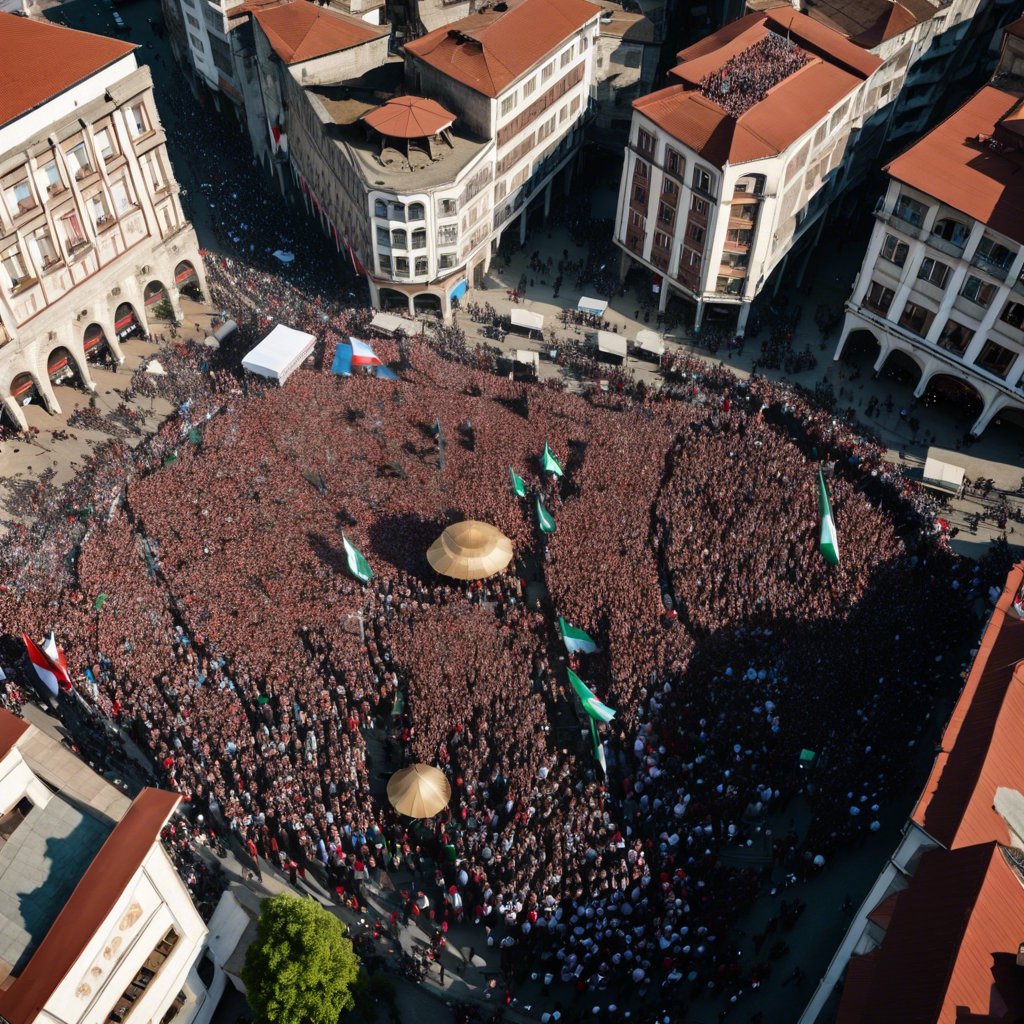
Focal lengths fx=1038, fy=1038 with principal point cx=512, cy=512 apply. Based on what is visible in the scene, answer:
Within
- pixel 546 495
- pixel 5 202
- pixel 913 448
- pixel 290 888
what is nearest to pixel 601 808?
pixel 290 888

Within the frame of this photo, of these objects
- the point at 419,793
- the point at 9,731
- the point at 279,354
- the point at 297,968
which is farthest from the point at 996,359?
the point at 9,731

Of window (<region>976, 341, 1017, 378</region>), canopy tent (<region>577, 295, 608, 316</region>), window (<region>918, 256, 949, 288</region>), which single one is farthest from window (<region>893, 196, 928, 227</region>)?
canopy tent (<region>577, 295, 608, 316</region>)

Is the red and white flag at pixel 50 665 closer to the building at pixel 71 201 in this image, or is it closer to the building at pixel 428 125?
the building at pixel 71 201

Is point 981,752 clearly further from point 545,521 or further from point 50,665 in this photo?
point 50,665

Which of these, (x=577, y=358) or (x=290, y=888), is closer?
(x=290, y=888)

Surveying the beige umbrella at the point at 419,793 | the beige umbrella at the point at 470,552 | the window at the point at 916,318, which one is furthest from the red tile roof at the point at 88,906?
the window at the point at 916,318

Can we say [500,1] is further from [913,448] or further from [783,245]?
[913,448]

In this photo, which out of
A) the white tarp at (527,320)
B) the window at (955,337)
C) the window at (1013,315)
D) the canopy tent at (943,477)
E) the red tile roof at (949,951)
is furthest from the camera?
the white tarp at (527,320)
